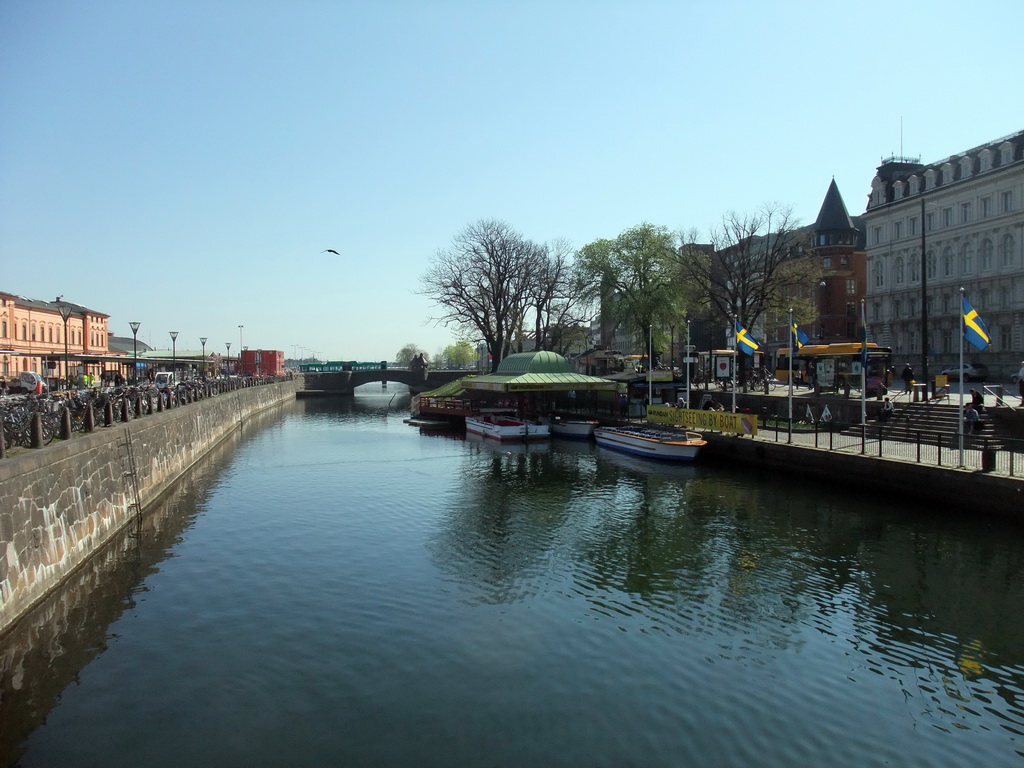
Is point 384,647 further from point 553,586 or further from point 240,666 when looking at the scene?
point 553,586

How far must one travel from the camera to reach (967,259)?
6475 cm

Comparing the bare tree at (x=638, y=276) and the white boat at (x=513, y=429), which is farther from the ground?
the bare tree at (x=638, y=276)

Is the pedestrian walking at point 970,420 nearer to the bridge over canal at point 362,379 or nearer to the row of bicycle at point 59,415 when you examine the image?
the row of bicycle at point 59,415

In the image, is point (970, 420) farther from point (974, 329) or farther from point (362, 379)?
point (362, 379)

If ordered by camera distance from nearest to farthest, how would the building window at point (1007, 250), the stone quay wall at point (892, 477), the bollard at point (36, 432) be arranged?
the bollard at point (36, 432) → the stone quay wall at point (892, 477) → the building window at point (1007, 250)

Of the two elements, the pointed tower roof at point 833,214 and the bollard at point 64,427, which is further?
the pointed tower roof at point 833,214

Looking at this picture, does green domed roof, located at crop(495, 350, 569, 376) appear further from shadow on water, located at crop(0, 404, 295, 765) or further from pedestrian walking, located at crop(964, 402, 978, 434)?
shadow on water, located at crop(0, 404, 295, 765)

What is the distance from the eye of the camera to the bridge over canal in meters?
110

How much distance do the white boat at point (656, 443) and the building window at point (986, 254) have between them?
40422 millimetres

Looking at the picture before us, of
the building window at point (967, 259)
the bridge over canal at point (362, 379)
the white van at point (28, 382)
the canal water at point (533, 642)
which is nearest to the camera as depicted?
the canal water at point (533, 642)

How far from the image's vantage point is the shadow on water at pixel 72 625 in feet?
36.7

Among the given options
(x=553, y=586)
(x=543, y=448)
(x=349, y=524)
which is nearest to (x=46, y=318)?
(x=543, y=448)

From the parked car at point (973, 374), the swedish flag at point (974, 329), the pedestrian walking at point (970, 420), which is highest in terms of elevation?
the swedish flag at point (974, 329)

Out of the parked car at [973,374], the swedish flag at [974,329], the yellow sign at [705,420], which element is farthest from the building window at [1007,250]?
the swedish flag at [974,329]
